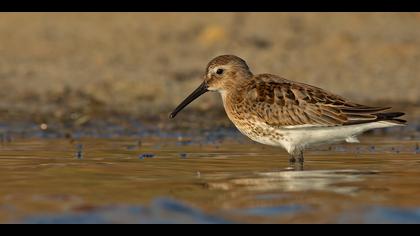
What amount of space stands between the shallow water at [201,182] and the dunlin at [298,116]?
1.10 feet

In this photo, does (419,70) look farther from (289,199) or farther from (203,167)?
(289,199)

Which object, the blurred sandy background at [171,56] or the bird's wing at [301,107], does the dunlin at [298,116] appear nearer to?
the bird's wing at [301,107]

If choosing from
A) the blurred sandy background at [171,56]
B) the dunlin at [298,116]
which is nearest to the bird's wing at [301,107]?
the dunlin at [298,116]

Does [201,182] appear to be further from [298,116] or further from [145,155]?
[145,155]

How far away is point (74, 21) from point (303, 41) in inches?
204

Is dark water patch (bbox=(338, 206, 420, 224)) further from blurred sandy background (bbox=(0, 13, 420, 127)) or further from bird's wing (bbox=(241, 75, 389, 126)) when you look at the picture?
blurred sandy background (bbox=(0, 13, 420, 127))

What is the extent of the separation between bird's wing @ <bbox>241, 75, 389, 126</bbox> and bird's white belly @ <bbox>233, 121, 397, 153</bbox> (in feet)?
0.27

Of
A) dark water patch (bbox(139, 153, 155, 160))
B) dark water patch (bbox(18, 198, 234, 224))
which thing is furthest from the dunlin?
dark water patch (bbox(18, 198, 234, 224))

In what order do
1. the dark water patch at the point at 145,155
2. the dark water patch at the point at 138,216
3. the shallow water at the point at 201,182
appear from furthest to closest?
1. the dark water patch at the point at 145,155
2. the shallow water at the point at 201,182
3. the dark water patch at the point at 138,216

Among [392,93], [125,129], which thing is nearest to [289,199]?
[125,129]

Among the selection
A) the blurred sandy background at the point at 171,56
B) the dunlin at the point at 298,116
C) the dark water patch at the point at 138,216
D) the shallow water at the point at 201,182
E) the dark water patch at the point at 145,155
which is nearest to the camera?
the dark water patch at the point at 138,216

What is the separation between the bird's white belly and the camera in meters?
11.9

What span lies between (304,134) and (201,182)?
2.15 meters

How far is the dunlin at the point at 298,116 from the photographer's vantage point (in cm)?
1179
